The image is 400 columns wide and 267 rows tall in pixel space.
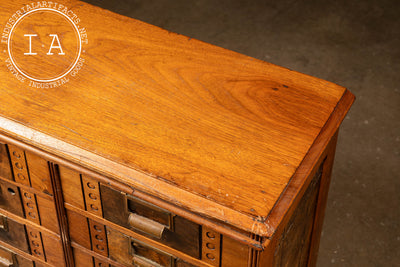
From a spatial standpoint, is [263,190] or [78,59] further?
[78,59]

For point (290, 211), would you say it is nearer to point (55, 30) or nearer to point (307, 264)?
point (307, 264)

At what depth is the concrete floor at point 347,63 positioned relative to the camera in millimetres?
2578

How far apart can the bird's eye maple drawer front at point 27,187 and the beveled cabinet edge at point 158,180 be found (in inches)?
A: 2.5

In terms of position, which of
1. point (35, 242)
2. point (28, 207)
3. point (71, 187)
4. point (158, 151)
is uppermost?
point (158, 151)

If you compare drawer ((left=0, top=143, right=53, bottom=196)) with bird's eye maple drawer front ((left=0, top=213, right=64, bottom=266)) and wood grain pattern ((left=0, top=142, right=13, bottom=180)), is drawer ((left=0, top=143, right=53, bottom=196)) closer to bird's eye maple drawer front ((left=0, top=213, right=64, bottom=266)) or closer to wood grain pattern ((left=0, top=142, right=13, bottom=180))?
wood grain pattern ((left=0, top=142, right=13, bottom=180))

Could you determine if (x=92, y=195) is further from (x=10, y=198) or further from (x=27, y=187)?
(x=10, y=198)

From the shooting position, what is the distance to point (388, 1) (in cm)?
377

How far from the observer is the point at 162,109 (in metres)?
1.57

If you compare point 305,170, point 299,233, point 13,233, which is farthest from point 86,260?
point 305,170

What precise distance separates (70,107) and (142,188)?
0.31 m

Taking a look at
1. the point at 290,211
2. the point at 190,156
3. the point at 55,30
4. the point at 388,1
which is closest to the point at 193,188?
the point at 190,156

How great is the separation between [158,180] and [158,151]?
0.09 m

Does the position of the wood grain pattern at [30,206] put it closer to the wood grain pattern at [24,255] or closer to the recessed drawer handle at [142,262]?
the wood grain pattern at [24,255]

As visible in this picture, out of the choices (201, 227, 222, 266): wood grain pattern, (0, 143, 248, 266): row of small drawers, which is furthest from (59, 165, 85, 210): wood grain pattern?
(201, 227, 222, 266): wood grain pattern
